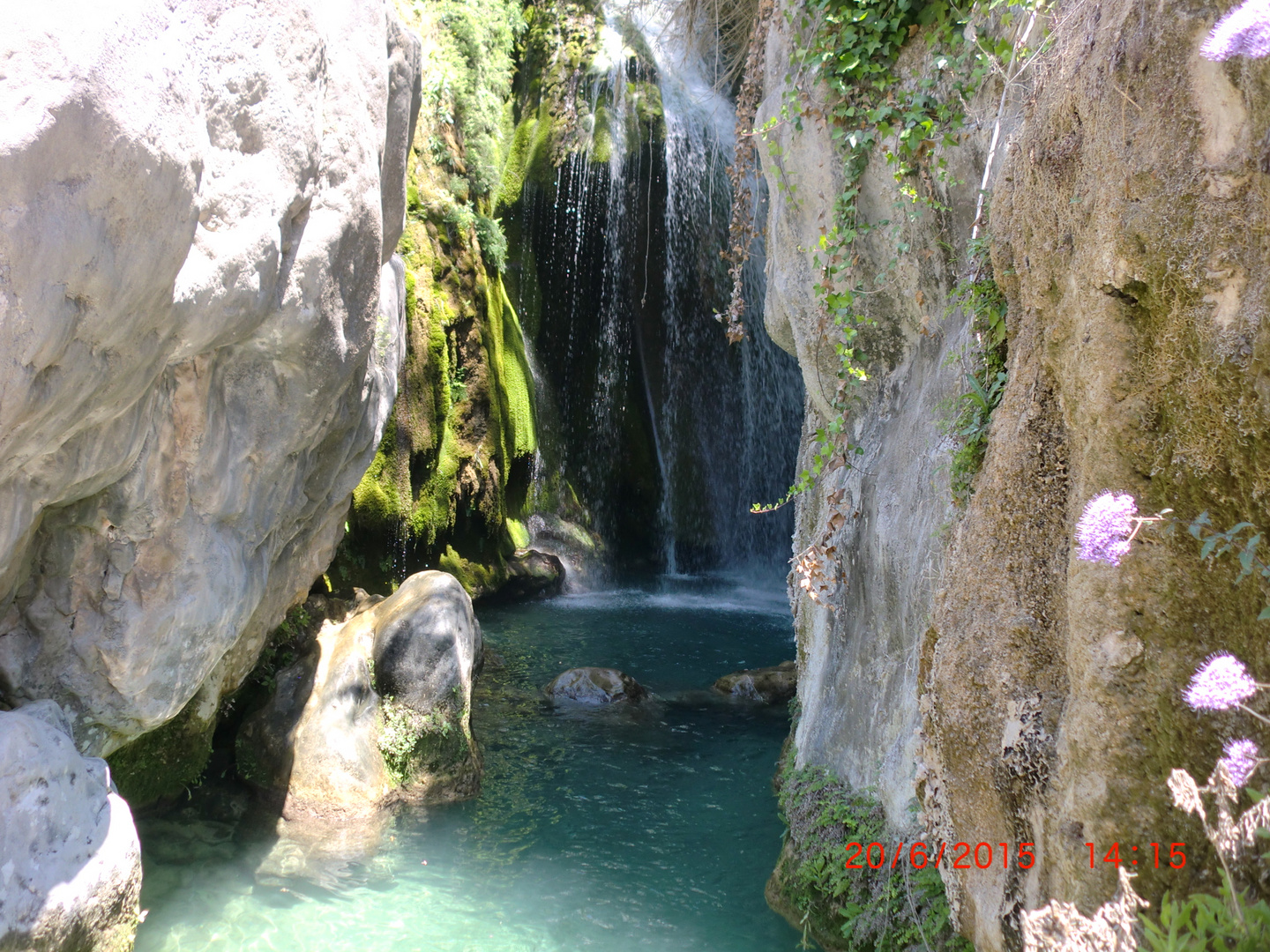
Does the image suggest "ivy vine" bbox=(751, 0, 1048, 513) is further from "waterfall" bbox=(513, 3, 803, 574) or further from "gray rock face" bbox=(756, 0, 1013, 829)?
"waterfall" bbox=(513, 3, 803, 574)

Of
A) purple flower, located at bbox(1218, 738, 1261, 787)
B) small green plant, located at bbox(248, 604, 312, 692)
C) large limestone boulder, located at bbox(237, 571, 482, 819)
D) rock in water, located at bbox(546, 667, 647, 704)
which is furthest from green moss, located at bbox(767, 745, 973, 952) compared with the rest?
small green plant, located at bbox(248, 604, 312, 692)

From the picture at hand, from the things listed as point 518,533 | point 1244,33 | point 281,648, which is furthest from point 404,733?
point 518,533

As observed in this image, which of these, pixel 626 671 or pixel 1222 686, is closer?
pixel 1222 686

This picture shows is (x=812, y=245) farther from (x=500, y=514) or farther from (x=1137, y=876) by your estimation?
(x=500, y=514)

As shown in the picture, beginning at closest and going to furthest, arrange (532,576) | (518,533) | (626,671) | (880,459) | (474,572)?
(880,459) → (626,671) → (474,572) → (532,576) → (518,533)

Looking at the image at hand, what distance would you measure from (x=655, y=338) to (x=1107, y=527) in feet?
46.4

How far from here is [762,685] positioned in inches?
353

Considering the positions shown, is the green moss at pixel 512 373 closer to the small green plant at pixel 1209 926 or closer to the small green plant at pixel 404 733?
the small green plant at pixel 404 733

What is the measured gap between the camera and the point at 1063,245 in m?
2.41

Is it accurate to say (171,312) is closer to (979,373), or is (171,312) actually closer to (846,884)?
(979,373)

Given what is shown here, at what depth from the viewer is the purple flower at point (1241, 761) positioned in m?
1.74

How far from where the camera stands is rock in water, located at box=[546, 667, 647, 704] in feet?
28.1

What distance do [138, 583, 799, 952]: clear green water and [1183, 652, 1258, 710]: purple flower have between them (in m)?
3.45

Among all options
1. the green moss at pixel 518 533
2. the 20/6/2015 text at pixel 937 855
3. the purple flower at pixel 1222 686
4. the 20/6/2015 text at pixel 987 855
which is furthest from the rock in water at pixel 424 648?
the green moss at pixel 518 533
